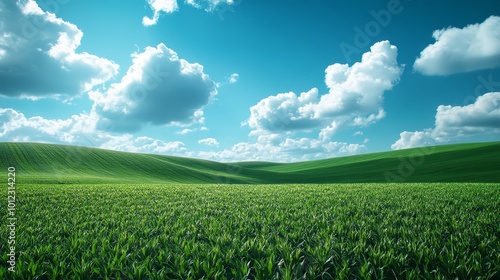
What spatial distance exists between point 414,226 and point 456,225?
1357 mm

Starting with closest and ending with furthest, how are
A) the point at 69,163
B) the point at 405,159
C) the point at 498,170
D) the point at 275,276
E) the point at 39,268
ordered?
the point at 275,276 < the point at 39,268 < the point at 498,170 < the point at 69,163 < the point at 405,159

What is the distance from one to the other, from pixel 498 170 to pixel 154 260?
71830 millimetres

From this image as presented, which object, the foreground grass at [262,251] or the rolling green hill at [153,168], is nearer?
the foreground grass at [262,251]

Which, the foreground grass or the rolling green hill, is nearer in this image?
the foreground grass

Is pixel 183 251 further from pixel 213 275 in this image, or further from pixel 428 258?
pixel 428 258

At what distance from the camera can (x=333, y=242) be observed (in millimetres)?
6848

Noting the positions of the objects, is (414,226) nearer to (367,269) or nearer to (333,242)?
(333,242)

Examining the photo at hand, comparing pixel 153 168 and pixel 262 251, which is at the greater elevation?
pixel 262 251

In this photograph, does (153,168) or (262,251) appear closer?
(262,251)

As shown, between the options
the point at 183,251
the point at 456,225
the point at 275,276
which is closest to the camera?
the point at 275,276

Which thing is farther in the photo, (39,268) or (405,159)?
(405,159)

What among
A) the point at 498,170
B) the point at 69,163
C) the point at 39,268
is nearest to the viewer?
the point at 39,268

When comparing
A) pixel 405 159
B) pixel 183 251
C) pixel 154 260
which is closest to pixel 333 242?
pixel 183 251

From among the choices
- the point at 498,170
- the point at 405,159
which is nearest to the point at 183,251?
the point at 498,170
